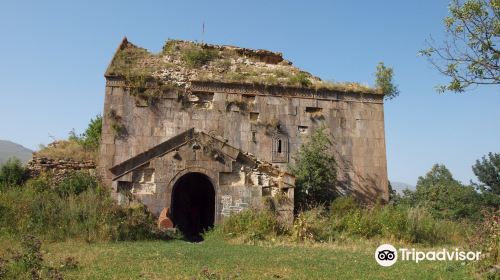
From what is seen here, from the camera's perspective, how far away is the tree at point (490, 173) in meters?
26.5

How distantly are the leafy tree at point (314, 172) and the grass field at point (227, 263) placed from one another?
4.59 m

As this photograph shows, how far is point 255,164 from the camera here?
44.2 feet

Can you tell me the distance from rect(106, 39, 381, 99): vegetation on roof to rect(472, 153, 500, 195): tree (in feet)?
46.6

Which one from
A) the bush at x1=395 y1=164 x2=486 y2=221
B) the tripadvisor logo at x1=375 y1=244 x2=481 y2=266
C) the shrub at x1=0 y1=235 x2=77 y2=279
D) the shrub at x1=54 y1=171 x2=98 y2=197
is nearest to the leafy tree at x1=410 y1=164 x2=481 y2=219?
the bush at x1=395 y1=164 x2=486 y2=221

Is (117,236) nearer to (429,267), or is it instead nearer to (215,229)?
(215,229)

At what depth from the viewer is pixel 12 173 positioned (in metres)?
13.5

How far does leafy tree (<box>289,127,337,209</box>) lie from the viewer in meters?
14.6

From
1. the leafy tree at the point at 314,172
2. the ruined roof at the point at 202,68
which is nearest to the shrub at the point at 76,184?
the ruined roof at the point at 202,68

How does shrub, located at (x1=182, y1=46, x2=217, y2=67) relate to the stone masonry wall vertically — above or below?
above

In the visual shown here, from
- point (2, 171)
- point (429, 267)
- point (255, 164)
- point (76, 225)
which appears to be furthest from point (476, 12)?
point (2, 171)

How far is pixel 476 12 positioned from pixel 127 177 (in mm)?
10242

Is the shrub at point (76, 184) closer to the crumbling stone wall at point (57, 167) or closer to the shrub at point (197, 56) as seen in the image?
the crumbling stone wall at point (57, 167)

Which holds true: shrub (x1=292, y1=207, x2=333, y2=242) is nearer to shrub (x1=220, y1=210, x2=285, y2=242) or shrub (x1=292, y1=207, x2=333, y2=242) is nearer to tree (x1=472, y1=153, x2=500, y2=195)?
shrub (x1=220, y1=210, x2=285, y2=242)

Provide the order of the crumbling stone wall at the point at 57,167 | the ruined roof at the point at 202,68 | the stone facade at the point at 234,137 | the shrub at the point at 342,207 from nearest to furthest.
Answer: the stone facade at the point at 234,137 < the shrub at the point at 342,207 < the crumbling stone wall at the point at 57,167 < the ruined roof at the point at 202,68
